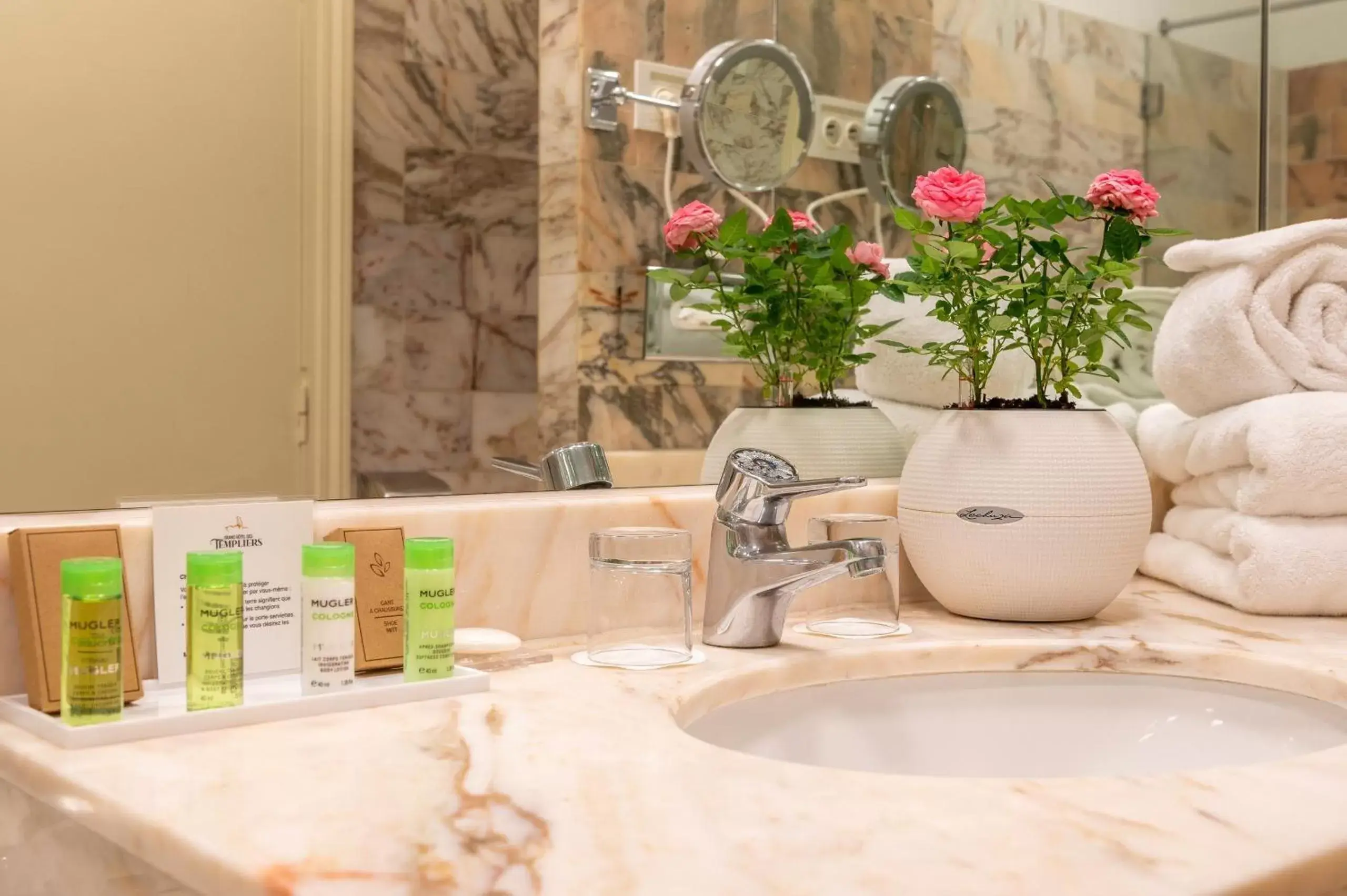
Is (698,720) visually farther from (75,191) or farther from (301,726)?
(75,191)

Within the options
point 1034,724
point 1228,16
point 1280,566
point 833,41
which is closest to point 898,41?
point 833,41

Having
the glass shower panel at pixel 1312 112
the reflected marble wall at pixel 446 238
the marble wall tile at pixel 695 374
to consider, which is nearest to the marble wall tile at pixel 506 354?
the reflected marble wall at pixel 446 238

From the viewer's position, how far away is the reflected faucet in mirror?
3.77ft

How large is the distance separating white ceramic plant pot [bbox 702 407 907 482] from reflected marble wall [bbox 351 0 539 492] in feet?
0.83

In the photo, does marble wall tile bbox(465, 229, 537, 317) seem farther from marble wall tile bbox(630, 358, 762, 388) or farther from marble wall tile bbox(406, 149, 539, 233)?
marble wall tile bbox(630, 358, 762, 388)

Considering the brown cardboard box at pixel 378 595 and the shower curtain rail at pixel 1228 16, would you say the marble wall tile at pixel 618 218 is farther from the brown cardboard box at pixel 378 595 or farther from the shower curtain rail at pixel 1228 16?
the shower curtain rail at pixel 1228 16

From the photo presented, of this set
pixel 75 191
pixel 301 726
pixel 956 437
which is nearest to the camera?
pixel 301 726

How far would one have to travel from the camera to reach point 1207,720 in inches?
42.7

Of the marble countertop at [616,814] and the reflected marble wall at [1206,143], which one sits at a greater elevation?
the reflected marble wall at [1206,143]

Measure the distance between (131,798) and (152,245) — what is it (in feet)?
1.52

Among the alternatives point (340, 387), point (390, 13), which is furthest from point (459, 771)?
point (390, 13)

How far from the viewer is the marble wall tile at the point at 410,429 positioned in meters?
1.06

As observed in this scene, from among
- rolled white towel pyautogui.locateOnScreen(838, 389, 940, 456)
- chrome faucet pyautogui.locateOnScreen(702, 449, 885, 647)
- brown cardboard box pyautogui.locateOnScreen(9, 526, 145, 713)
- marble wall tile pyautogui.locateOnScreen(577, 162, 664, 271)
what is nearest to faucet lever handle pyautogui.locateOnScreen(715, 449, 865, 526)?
chrome faucet pyautogui.locateOnScreen(702, 449, 885, 647)

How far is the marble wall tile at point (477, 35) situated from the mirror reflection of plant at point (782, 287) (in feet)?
0.76
